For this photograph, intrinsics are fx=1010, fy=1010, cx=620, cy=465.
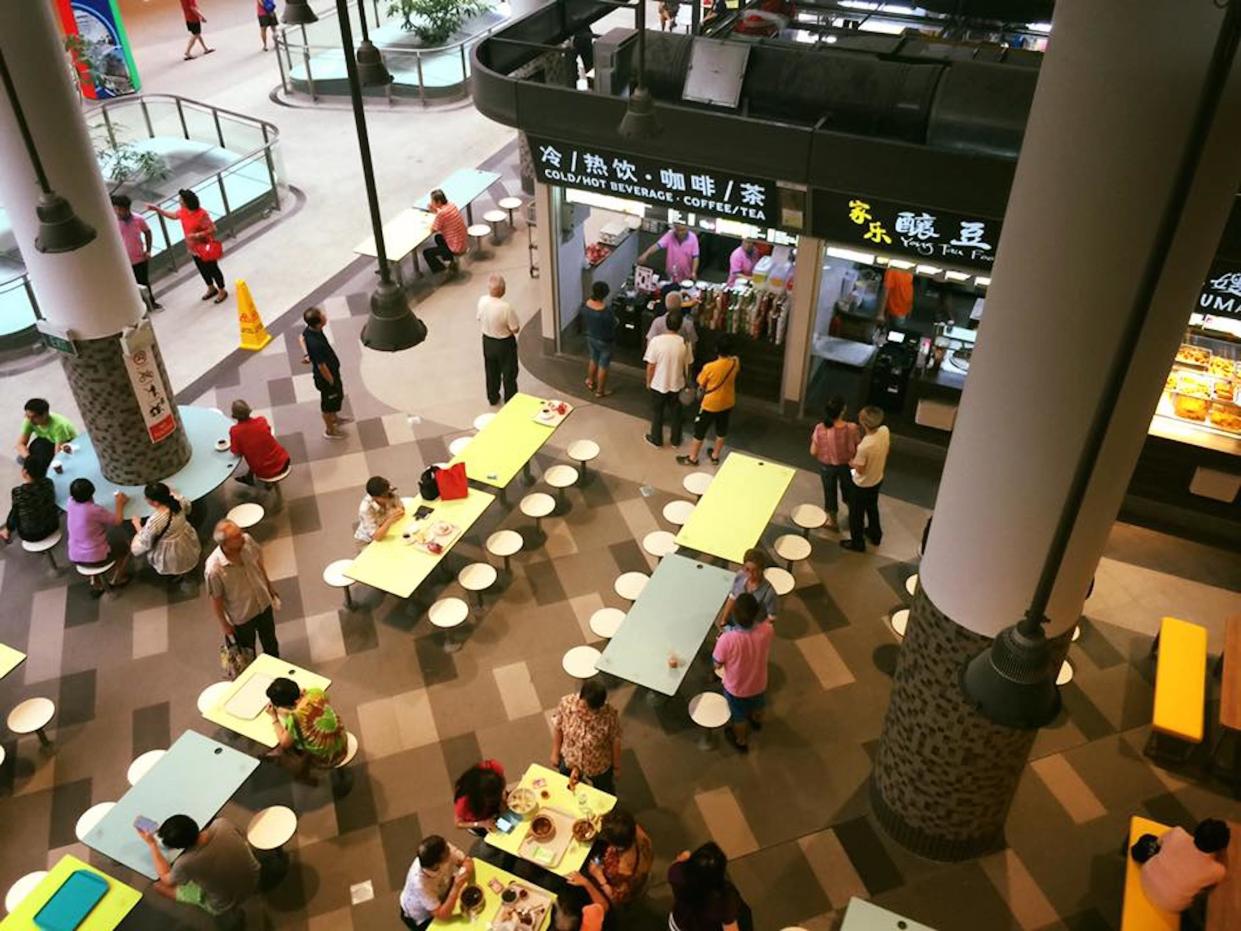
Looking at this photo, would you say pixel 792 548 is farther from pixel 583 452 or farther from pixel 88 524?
pixel 88 524

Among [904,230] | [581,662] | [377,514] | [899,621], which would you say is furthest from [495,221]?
[899,621]

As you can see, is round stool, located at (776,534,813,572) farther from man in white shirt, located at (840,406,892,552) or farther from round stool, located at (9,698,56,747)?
round stool, located at (9,698,56,747)

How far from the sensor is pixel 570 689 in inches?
332

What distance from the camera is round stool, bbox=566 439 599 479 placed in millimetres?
10203

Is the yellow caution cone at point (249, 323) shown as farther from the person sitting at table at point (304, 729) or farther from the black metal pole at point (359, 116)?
the black metal pole at point (359, 116)

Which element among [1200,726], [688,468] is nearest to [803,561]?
[688,468]

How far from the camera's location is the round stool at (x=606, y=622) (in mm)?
8477

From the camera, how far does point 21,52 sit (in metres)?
7.64

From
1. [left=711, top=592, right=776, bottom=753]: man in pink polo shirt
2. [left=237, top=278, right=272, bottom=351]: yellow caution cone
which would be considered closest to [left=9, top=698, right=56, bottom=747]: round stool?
[left=711, top=592, right=776, bottom=753]: man in pink polo shirt

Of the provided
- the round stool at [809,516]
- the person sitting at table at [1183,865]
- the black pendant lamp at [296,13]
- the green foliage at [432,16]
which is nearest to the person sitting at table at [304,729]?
the round stool at [809,516]

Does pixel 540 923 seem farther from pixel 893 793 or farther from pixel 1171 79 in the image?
pixel 1171 79

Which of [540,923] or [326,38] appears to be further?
[326,38]

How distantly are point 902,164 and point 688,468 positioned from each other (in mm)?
3783

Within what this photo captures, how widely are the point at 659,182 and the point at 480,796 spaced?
6.19m
